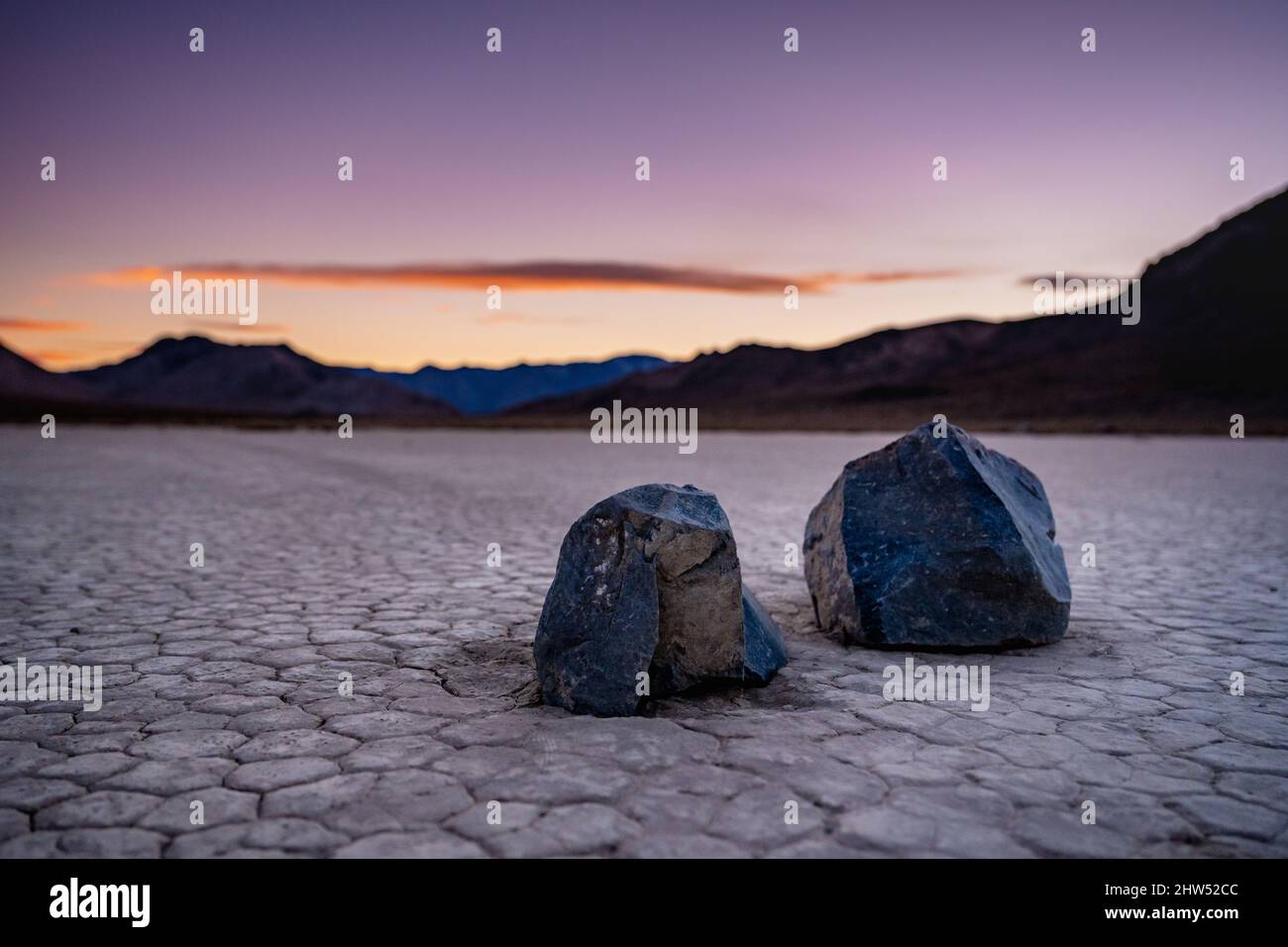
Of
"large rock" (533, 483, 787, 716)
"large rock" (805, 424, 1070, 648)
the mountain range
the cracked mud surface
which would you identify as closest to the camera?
the cracked mud surface

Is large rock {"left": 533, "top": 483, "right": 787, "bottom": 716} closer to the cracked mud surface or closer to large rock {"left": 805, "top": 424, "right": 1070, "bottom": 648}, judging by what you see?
the cracked mud surface

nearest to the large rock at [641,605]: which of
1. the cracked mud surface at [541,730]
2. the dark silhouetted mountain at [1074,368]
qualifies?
the cracked mud surface at [541,730]

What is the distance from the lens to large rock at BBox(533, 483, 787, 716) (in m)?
3.82

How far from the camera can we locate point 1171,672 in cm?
457

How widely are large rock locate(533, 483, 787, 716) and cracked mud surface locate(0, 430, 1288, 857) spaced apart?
15cm

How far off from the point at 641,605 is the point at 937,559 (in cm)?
192

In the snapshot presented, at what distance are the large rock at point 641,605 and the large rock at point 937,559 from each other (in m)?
1.22

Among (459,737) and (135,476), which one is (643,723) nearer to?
(459,737)

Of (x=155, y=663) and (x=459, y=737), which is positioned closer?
(x=459, y=737)

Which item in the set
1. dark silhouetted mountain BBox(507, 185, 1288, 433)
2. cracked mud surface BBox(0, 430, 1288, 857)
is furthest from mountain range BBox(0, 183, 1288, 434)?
cracked mud surface BBox(0, 430, 1288, 857)

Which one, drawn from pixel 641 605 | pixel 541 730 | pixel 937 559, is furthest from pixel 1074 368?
pixel 541 730

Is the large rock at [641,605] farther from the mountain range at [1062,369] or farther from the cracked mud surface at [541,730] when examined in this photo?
the mountain range at [1062,369]
